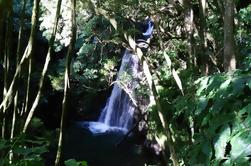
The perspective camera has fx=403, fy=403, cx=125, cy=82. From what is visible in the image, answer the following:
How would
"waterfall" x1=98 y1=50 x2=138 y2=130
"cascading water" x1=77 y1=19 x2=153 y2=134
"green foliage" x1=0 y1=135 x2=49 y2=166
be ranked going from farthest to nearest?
"waterfall" x1=98 y1=50 x2=138 y2=130
"cascading water" x1=77 y1=19 x2=153 y2=134
"green foliage" x1=0 y1=135 x2=49 y2=166

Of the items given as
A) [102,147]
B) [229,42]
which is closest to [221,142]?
[229,42]

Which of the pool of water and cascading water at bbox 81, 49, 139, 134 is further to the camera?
cascading water at bbox 81, 49, 139, 134

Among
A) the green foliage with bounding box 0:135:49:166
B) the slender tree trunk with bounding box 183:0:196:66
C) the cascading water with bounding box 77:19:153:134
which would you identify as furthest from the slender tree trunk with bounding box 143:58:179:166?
the cascading water with bounding box 77:19:153:134

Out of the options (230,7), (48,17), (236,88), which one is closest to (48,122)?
(48,17)

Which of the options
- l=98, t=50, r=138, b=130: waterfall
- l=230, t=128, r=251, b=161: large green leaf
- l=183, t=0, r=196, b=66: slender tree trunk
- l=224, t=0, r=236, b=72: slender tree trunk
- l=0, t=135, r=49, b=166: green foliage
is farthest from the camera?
l=98, t=50, r=138, b=130: waterfall

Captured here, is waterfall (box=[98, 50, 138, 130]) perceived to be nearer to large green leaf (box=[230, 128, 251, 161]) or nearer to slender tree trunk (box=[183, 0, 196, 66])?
slender tree trunk (box=[183, 0, 196, 66])

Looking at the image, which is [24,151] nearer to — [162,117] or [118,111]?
[162,117]

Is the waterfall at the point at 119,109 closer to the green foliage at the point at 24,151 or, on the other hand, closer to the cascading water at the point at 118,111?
the cascading water at the point at 118,111

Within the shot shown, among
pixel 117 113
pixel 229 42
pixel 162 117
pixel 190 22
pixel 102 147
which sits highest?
pixel 190 22

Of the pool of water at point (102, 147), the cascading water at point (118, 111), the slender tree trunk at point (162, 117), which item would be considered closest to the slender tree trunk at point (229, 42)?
the slender tree trunk at point (162, 117)

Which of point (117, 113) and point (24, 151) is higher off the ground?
point (24, 151)

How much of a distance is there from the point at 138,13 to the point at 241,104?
699cm

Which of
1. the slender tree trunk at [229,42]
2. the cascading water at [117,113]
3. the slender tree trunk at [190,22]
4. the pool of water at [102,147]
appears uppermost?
the slender tree trunk at [190,22]

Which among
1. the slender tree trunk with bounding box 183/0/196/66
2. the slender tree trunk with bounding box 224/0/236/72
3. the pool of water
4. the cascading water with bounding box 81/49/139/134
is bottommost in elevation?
the pool of water
